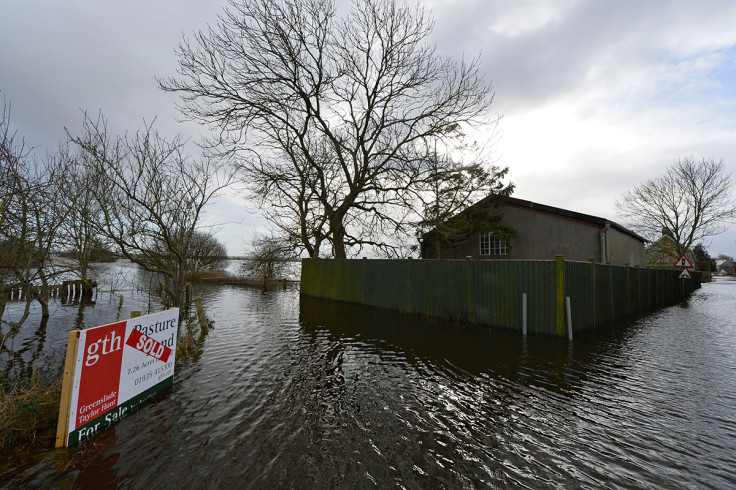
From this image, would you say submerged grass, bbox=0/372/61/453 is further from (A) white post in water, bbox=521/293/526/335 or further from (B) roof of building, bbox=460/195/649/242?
(B) roof of building, bbox=460/195/649/242

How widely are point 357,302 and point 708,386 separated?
461 inches

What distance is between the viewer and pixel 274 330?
31.1ft

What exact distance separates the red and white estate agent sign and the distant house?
13.2 metres

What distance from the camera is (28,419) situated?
3602 millimetres

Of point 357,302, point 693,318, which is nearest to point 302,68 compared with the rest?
point 357,302

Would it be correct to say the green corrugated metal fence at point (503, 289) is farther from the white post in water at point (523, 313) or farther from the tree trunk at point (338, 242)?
the tree trunk at point (338, 242)

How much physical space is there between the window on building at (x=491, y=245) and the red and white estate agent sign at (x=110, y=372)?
648 inches

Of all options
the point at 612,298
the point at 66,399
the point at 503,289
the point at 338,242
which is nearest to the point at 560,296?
the point at 503,289

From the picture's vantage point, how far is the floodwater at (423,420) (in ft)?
9.81

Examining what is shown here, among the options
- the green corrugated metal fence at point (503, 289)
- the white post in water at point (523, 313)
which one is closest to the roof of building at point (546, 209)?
the green corrugated metal fence at point (503, 289)

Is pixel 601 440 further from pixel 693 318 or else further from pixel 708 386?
pixel 693 318

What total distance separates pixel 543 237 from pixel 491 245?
8.84 ft

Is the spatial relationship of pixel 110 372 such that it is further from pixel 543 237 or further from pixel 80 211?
pixel 543 237

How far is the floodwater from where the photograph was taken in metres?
2.99
